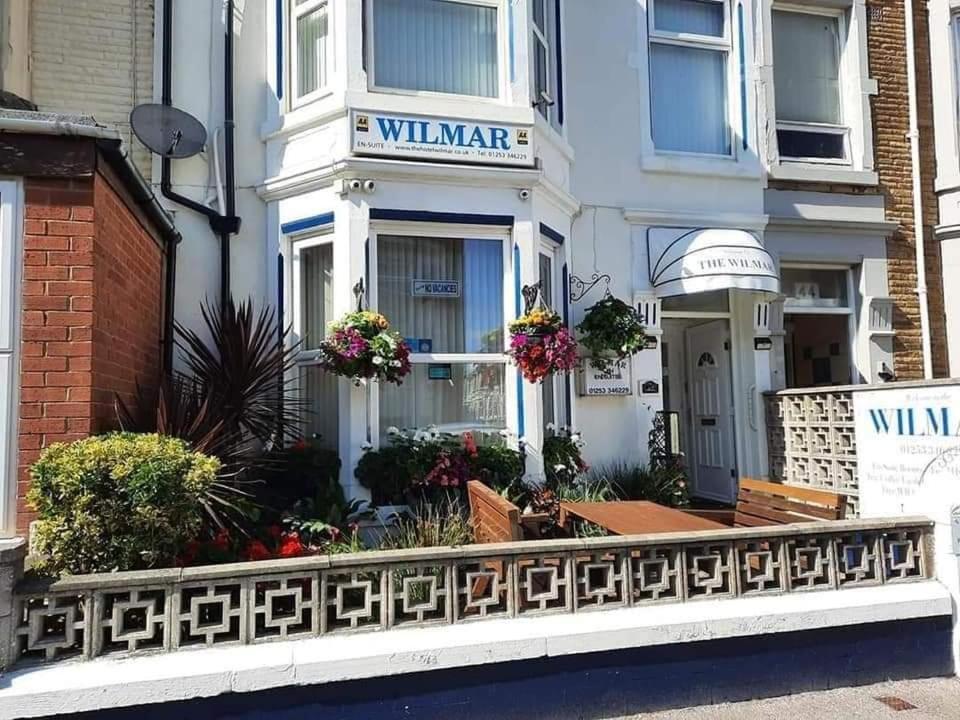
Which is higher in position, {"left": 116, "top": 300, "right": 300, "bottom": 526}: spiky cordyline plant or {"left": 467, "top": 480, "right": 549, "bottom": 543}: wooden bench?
{"left": 116, "top": 300, "right": 300, "bottom": 526}: spiky cordyline plant

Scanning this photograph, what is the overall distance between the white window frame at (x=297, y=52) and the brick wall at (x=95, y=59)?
128 cm

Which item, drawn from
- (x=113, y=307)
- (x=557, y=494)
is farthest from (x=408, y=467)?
(x=113, y=307)

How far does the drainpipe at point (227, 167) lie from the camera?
20.4 feet

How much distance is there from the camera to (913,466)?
4.36 meters

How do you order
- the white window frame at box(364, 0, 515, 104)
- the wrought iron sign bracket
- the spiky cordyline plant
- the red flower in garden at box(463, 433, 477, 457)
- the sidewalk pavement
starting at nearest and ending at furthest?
1. the sidewalk pavement
2. the spiky cordyline plant
3. the red flower in garden at box(463, 433, 477, 457)
4. the white window frame at box(364, 0, 515, 104)
5. the wrought iron sign bracket

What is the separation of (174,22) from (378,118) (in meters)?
2.36

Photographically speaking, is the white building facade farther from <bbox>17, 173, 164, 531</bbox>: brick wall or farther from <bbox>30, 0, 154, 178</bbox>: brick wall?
<bbox>17, 173, 164, 531</bbox>: brick wall

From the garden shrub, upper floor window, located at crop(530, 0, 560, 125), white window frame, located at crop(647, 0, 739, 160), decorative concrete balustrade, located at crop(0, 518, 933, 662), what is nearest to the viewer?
decorative concrete balustrade, located at crop(0, 518, 933, 662)

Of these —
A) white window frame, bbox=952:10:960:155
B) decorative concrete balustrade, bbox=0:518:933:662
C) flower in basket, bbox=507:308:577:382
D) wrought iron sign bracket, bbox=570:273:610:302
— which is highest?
white window frame, bbox=952:10:960:155

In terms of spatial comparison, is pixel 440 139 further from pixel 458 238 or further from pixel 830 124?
pixel 830 124

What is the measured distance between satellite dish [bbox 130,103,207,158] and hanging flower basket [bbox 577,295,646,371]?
3.94 m

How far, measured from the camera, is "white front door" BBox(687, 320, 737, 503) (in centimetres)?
789

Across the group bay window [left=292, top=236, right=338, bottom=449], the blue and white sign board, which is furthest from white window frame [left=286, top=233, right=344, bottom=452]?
the blue and white sign board

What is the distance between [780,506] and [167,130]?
586cm
